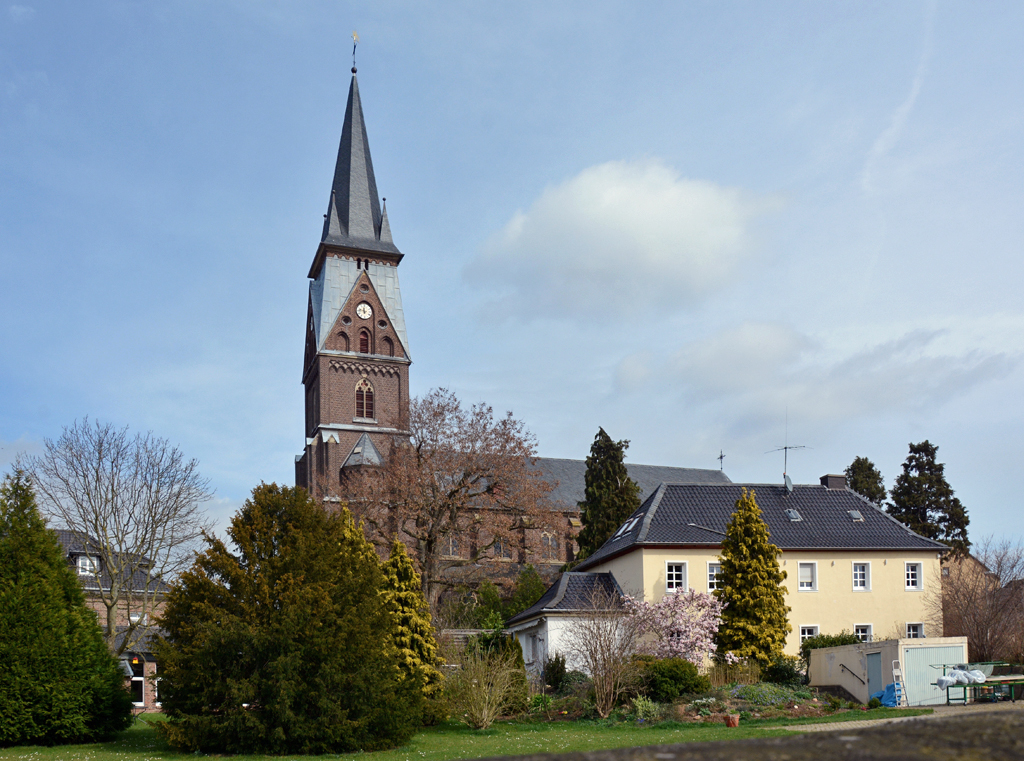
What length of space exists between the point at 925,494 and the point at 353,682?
42846mm

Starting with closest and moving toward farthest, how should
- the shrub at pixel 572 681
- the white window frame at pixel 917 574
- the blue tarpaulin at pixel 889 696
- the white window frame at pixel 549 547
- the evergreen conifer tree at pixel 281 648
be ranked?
the evergreen conifer tree at pixel 281 648, the blue tarpaulin at pixel 889 696, the shrub at pixel 572 681, the white window frame at pixel 917 574, the white window frame at pixel 549 547

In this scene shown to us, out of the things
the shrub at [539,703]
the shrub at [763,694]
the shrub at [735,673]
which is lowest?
the shrub at [539,703]

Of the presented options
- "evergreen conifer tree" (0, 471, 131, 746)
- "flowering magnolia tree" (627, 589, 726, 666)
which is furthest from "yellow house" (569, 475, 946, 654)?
"evergreen conifer tree" (0, 471, 131, 746)

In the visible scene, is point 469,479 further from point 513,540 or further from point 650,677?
point 650,677

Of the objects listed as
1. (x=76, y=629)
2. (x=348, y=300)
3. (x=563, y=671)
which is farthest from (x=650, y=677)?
(x=348, y=300)

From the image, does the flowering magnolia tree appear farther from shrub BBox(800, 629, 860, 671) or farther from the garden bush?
the garden bush

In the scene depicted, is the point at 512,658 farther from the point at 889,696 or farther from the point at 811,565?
the point at 811,565

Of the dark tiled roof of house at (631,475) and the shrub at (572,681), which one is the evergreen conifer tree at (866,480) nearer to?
the dark tiled roof of house at (631,475)

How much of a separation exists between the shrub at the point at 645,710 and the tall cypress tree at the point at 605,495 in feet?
83.7

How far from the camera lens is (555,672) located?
29.9 meters

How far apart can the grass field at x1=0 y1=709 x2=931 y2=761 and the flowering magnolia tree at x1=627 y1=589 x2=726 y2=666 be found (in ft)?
23.2

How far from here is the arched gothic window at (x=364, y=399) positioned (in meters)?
65.0

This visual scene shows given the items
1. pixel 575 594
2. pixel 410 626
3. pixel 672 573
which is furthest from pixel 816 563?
pixel 410 626

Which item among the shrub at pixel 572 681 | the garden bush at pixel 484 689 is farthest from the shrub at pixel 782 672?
the garden bush at pixel 484 689
